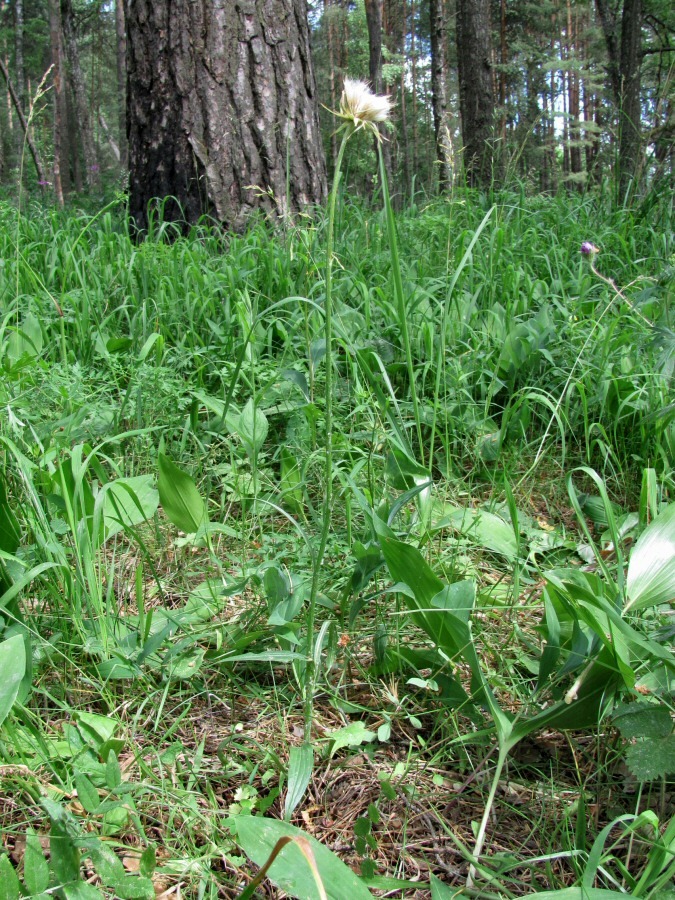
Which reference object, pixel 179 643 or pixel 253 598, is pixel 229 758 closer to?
pixel 179 643

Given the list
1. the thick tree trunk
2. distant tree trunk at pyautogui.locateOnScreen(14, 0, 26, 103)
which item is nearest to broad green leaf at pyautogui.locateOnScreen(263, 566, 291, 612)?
the thick tree trunk

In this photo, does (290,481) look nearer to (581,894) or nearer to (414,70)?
(581,894)

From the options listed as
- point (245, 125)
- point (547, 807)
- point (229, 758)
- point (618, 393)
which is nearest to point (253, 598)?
point (229, 758)

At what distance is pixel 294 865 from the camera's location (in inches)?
30.4

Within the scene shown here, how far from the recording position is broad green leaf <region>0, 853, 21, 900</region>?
2.42 feet

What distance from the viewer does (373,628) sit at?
1.24 m

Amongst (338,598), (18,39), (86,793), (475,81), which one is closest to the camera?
(86,793)

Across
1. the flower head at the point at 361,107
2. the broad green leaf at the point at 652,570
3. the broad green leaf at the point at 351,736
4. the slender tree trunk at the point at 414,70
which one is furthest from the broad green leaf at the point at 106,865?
the slender tree trunk at the point at 414,70

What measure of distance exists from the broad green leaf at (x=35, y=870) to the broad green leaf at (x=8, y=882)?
0.04 ft

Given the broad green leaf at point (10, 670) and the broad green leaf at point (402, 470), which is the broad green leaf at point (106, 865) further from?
the broad green leaf at point (402, 470)

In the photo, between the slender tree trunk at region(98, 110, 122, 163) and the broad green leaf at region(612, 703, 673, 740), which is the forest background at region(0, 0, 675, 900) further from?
the slender tree trunk at region(98, 110, 122, 163)

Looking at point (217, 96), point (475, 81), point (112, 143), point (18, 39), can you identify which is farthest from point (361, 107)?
point (18, 39)

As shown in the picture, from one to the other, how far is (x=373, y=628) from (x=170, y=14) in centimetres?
321

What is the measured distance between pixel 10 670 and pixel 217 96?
9.97 feet
